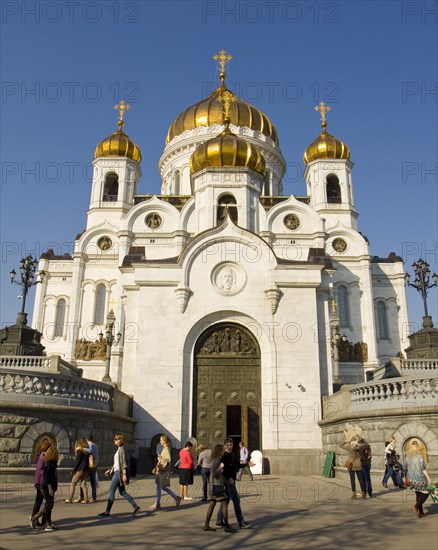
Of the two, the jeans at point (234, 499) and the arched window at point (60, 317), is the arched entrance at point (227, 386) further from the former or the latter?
the arched window at point (60, 317)

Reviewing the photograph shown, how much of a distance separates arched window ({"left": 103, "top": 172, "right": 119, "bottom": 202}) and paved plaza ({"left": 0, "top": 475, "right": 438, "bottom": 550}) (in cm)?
3487

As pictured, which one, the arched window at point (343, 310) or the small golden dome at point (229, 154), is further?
the arched window at point (343, 310)

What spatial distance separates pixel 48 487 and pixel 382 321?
37.6 metres

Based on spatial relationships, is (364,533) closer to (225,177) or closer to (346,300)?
(225,177)

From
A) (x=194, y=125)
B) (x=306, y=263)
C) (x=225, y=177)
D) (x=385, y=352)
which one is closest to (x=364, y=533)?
(x=306, y=263)

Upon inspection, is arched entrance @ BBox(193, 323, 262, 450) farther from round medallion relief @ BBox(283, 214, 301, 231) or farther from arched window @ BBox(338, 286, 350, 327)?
arched window @ BBox(338, 286, 350, 327)

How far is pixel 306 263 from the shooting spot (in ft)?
71.2

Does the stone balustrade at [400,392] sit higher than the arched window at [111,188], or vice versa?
the arched window at [111,188]

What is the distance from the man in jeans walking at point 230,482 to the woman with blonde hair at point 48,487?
103 inches

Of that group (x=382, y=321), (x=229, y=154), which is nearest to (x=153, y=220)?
(x=229, y=154)

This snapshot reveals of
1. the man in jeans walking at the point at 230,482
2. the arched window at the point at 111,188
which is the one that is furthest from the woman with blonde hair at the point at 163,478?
the arched window at the point at 111,188

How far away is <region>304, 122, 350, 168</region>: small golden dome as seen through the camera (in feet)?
152

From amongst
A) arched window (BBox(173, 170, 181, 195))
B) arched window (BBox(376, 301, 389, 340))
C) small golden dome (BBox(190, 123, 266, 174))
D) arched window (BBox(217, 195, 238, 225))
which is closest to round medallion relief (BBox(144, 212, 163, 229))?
arched window (BBox(173, 170, 181, 195))

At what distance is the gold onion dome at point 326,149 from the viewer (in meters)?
46.4
